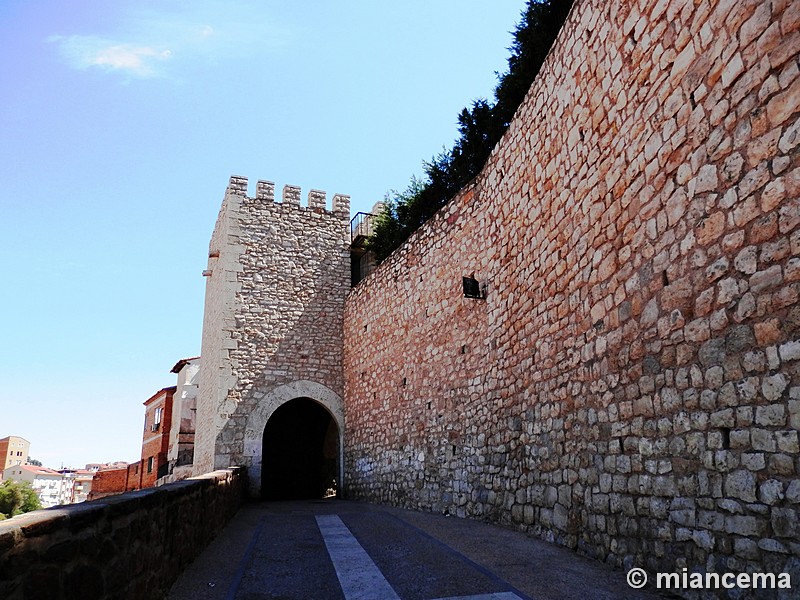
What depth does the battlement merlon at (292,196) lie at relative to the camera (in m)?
12.8

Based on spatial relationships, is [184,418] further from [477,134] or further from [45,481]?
[45,481]

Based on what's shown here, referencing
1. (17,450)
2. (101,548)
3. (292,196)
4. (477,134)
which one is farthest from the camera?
(17,450)

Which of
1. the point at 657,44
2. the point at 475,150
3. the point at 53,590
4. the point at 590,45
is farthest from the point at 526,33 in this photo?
the point at 53,590

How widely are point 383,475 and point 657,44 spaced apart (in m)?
8.03

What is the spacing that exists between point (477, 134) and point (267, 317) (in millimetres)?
5974

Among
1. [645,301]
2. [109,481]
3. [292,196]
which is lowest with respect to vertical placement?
[109,481]

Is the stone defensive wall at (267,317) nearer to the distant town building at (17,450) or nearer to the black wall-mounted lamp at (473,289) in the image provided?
the black wall-mounted lamp at (473,289)

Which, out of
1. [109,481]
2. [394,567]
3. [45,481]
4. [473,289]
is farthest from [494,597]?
[45,481]

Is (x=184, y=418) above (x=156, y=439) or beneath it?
above

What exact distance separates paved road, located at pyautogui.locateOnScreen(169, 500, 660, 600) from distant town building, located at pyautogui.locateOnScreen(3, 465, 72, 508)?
64530mm

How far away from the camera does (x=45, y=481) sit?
76500 millimetres

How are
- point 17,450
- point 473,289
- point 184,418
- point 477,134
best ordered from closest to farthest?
point 473,289, point 477,134, point 184,418, point 17,450

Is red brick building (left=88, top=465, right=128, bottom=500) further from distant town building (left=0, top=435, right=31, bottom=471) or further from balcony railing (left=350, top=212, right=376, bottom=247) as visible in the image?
distant town building (left=0, top=435, right=31, bottom=471)

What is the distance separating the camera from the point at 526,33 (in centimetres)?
1024
